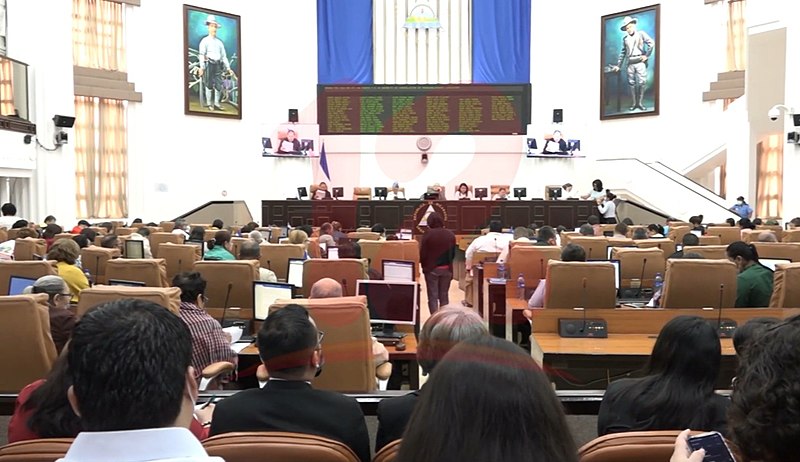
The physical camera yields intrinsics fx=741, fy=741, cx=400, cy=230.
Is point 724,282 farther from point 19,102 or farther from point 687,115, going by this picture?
point 687,115

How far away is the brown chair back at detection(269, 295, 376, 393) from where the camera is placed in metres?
4.18

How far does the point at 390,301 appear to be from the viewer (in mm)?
5500

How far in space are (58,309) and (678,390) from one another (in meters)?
3.69

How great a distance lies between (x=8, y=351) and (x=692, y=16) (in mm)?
20202

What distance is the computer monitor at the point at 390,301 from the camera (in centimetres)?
546

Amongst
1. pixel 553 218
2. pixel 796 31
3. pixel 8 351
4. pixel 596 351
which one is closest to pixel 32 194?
pixel 553 218

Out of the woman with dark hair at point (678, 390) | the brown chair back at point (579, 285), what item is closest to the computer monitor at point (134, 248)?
the brown chair back at point (579, 285)

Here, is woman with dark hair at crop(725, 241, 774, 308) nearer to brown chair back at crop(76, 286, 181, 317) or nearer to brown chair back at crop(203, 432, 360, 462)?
brown chair back at crop(76, 286, 181, 317)

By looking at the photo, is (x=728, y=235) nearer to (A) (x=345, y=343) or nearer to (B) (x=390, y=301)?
(B) (x=390, y=301)

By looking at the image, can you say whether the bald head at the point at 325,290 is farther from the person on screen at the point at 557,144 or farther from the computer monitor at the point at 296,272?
the person on screen at the point at 557,144

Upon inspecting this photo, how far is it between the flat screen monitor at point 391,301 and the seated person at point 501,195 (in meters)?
13.4

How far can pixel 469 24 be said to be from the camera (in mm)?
22516

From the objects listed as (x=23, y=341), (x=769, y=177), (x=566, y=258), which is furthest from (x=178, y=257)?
(x=769, y=177)

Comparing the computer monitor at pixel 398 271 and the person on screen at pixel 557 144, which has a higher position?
the person on screen at pixel 557 144
